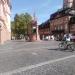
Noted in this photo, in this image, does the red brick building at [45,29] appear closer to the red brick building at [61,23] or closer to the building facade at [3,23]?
the red brick building at [61,23]

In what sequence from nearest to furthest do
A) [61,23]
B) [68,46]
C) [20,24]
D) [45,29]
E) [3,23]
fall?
[68,46] → [3,23] → [61,23] → [20,24] → [45,29]

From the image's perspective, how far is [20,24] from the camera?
388 ft

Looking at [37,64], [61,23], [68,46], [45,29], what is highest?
[61,23]

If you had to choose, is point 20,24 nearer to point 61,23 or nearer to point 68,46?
point 61,23

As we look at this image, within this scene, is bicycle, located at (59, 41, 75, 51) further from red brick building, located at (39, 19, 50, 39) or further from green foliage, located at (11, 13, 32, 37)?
red brick building, located at (39, 19, 50, 39)

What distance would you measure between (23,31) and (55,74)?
344 feet

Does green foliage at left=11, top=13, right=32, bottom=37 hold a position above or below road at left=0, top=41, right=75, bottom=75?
above

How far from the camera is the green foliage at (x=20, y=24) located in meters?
117

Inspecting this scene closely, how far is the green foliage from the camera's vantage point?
383 ft

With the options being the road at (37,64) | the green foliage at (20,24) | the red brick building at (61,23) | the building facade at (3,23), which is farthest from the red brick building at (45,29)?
the road at (37,64)

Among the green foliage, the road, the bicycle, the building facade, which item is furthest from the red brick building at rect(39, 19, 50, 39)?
the road

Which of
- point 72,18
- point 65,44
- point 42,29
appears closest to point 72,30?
A: point 72,18

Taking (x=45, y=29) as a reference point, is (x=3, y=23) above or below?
below

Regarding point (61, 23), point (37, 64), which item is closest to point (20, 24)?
point (61, 23)
